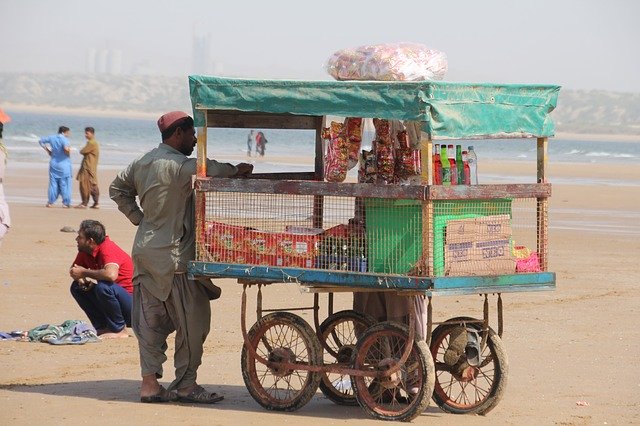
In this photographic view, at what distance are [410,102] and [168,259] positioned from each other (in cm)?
189

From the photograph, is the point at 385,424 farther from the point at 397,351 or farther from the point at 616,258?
the point at 616,258

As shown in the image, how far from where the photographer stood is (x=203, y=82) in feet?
24.9

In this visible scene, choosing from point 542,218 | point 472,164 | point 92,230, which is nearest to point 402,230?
point 472,164

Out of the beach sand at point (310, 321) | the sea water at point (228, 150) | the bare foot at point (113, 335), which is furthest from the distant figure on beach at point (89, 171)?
the sea water at point (228, 150)

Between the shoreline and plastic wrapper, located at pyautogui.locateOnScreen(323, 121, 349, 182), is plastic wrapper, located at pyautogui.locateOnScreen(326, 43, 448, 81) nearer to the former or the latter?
plastic wrapper, located at pyautogui.locateOnScreen(323, 121, 349, 182)

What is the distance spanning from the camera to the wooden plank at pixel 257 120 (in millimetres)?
8227

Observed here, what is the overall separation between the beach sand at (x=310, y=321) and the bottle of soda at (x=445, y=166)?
1.41m

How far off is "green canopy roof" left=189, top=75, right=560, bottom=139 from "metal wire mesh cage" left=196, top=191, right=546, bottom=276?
17.3 inches

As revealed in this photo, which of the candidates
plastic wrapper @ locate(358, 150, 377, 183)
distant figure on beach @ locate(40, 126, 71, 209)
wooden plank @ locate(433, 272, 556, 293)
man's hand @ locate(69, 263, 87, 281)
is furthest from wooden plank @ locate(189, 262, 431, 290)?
distant figure on beach @ locate(40, 126, 71, 209)

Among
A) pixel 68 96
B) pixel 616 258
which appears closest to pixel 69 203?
pixel 616 258

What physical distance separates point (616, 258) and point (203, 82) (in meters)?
10.6

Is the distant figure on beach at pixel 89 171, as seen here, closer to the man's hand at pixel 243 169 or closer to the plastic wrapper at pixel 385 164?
the man's hand at pixel 243 169

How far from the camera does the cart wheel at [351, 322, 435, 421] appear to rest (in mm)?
7168

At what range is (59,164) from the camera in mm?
22234
